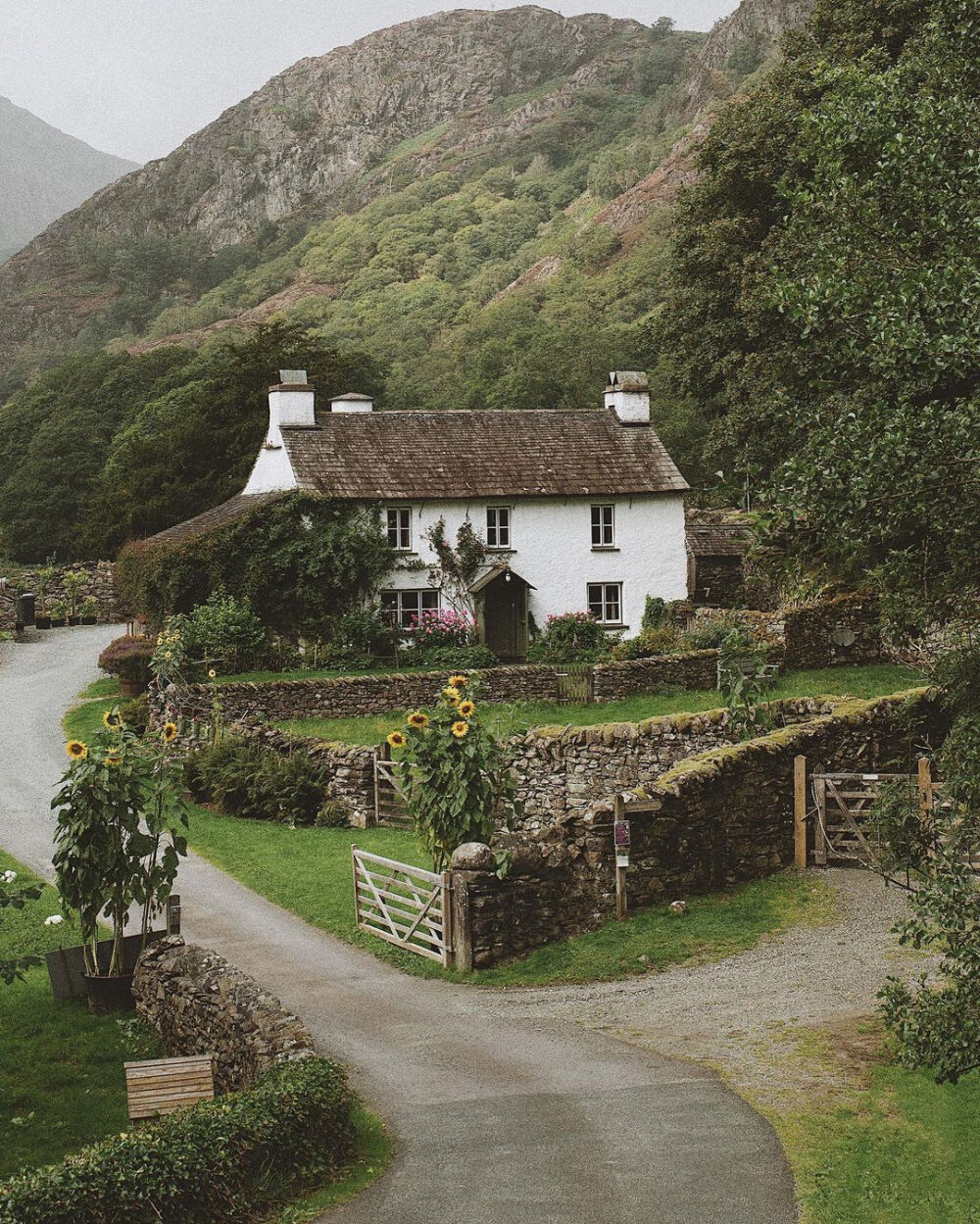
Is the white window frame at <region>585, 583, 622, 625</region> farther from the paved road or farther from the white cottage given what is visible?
the paved road

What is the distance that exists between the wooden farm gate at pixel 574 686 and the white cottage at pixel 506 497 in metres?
7.99

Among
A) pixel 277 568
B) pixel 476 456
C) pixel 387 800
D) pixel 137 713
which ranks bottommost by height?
pixel 387 800

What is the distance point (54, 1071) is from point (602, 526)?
29893 mm

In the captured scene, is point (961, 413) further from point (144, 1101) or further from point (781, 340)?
point (781, 340)

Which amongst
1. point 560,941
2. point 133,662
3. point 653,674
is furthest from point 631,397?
point 560,941

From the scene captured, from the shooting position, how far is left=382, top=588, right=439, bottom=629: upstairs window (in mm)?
38719

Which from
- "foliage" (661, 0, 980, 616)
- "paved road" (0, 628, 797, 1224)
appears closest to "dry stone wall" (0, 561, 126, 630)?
"paved road" (0, 628, 797, 1224)

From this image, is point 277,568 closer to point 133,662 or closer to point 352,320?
point 133,662

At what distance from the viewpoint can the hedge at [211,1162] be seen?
853cm

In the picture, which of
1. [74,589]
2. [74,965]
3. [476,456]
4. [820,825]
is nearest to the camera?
[74,965]

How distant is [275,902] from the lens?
62.3 feet

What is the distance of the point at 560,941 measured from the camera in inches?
632

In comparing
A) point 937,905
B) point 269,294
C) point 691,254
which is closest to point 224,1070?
point 937,905

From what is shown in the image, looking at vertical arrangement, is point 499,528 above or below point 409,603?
above
